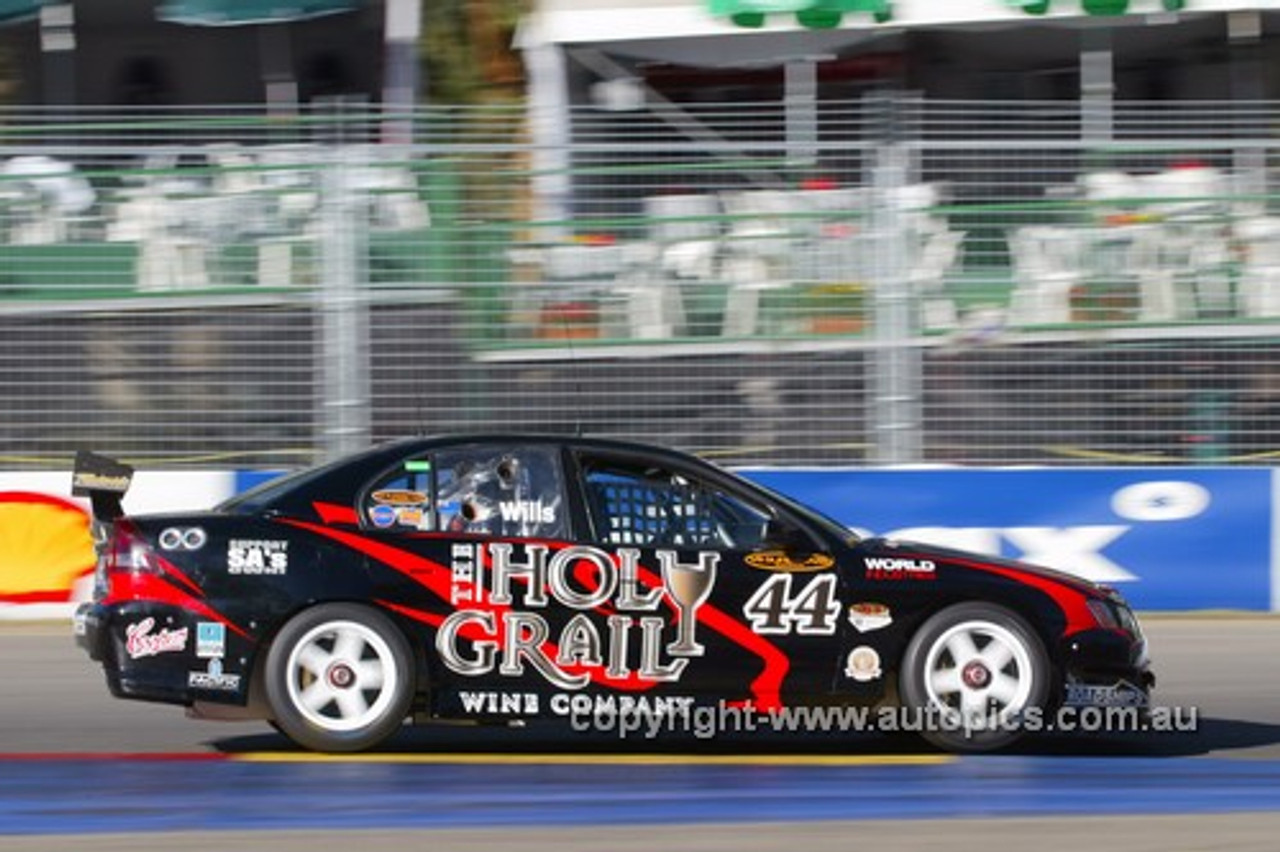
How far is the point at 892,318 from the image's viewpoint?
15.1 metres

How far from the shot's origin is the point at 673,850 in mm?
7270

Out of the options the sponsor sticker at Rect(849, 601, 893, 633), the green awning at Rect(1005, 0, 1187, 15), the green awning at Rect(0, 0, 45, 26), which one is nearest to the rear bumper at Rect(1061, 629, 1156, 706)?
the sponsor sticker at Rect(849, 601, 893, 633)

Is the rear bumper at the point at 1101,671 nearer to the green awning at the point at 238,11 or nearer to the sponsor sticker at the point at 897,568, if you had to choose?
the sponsor sticker at the point at 897,568

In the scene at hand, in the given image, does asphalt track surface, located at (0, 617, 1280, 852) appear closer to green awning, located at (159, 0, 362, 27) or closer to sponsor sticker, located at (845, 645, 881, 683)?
sponsor sticker, located at (845, 645, 881, 683)

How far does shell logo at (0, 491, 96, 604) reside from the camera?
14508 mm

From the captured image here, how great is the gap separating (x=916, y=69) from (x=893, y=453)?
9.63 meters

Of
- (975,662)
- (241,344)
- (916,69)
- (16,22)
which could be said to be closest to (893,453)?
(241,344)

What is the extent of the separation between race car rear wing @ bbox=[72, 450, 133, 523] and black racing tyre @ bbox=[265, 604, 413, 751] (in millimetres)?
958

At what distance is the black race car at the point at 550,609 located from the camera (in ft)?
29.5

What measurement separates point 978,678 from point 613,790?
1.65 metres

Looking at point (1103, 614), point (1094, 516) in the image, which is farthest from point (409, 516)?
point (1094, 516)

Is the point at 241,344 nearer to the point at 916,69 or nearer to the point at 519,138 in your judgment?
the point at 519,138

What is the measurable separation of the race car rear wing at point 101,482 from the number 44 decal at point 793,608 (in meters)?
2.51

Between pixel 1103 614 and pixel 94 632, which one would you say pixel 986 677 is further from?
pixel 94 632
